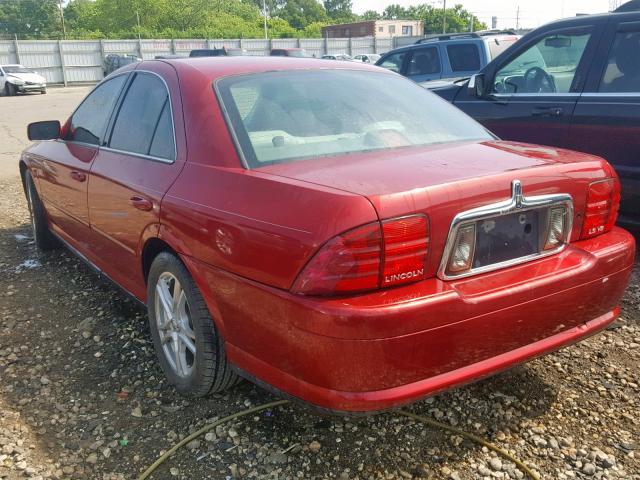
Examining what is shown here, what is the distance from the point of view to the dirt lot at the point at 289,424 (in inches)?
94.4

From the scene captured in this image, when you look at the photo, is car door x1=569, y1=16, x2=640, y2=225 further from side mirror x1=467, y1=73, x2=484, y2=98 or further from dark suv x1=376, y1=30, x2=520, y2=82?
dark suv x1=376, y1=30, x2=520, y2=82

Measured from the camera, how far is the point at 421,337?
79.3 inches

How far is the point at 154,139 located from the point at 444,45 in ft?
26.5

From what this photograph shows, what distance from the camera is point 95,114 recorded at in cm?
394

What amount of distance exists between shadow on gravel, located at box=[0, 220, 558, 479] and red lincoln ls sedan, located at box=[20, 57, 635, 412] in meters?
0.23

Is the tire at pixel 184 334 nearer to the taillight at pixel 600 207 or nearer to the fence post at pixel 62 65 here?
the taillight at pixel 600 207

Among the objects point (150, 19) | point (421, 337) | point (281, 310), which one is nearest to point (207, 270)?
point (281, 310)

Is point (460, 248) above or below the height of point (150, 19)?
below

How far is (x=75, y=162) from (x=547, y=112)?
11.5ft

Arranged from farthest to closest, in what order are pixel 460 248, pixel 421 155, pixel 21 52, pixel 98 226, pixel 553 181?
pixel 21 52 < pixel 98 226 < pixel 421 155 < pixel 553 181 < pixel 460 248

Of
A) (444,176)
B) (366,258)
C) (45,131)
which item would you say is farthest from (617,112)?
(45,131)

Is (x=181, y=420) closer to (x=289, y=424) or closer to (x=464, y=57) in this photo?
(x=289, y=424)

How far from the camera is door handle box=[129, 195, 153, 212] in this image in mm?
2830

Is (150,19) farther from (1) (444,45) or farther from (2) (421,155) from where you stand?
(2) (421,155)
